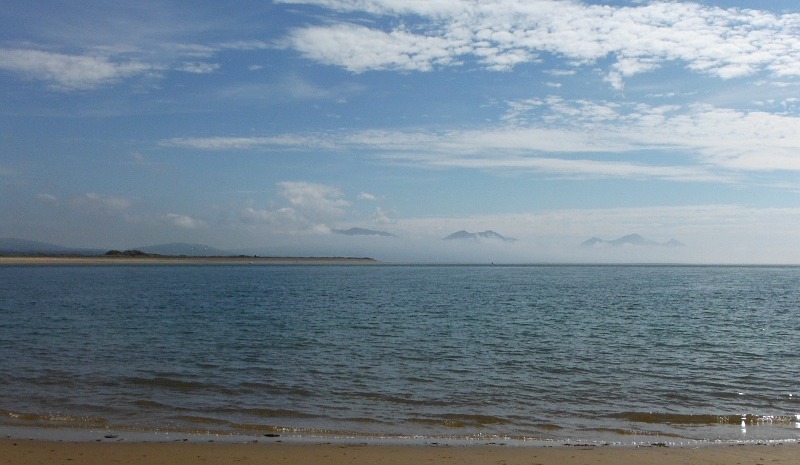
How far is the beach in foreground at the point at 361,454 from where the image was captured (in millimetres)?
9578

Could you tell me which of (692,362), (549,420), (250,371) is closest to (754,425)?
(549,420)

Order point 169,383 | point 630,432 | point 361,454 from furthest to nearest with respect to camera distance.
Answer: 1. point 169,383
2. point 630,432
3. point 361,454

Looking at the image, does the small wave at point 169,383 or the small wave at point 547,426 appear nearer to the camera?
the small wave at point 547,426

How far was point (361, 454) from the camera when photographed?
32.9 ft

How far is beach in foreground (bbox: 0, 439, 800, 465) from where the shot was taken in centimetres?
958

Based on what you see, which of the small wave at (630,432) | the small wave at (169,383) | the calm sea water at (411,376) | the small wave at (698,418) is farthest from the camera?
the small wave at (169,383)

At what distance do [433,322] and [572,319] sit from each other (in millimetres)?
8428

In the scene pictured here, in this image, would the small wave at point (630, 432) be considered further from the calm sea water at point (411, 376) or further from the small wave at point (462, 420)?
the small wave at point (462, 420)

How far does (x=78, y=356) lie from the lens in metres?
20.5

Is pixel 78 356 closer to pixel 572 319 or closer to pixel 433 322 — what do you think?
pixel 433 322

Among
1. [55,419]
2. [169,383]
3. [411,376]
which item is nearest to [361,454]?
[55,419]

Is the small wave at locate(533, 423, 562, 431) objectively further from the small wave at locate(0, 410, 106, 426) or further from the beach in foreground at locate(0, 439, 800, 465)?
the small wave at locate(0, 410, 106, 426)

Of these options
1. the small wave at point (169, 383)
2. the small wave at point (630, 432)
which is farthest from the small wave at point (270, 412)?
the small wave at point (630, 432)

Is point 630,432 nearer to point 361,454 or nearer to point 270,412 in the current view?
point 361,454
